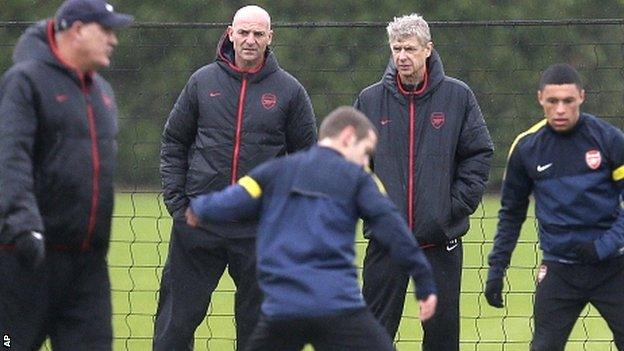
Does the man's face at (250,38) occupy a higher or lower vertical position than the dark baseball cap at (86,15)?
lower

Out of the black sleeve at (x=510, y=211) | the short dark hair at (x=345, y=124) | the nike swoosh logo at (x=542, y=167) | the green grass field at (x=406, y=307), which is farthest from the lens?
the green grass field at (x=406, y=307)

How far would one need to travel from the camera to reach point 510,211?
7.77 m

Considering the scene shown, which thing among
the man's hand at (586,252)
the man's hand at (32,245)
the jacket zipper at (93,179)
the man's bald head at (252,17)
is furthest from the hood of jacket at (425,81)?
the man's hand at (32,245)

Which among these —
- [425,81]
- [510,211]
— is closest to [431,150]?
[425,81]

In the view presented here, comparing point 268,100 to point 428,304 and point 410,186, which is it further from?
point 428,304

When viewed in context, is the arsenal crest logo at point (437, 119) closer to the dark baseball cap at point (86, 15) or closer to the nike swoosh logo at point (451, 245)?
the nike swoosh logo at point (451, 245)

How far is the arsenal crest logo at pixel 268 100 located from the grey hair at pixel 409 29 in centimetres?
68

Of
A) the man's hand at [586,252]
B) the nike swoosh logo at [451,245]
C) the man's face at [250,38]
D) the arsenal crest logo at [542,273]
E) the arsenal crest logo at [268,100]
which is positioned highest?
the man's face at [250,38]

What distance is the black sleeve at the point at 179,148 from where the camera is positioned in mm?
8328

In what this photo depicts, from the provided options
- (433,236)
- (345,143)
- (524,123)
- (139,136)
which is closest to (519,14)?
(524,123)

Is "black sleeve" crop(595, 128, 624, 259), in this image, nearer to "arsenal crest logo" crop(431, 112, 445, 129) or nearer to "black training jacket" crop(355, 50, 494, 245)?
"black training jacket" crop(355, 50, 494, 245)

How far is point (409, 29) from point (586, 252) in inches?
59.2

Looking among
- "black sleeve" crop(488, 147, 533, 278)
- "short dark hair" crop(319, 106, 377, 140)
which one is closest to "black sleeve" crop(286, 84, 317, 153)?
"black sleeve" crop(488, 147, 533, 278)

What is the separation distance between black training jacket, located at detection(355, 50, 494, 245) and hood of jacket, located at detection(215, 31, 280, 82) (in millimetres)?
522
